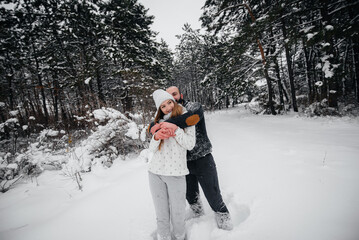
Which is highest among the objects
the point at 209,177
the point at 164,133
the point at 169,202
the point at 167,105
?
the point at 167,105

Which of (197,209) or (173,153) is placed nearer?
(173,153)

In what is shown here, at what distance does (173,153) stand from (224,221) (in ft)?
3.45

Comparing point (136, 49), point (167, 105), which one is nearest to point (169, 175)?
point (167, 105)

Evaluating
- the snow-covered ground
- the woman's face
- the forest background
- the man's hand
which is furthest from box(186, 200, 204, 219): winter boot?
the forest background

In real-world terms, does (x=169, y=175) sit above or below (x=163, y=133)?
below

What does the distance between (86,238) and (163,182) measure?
4.54ft

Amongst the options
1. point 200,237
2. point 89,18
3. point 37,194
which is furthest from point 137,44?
point 200,237

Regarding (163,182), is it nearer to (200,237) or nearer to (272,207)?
(200,237)

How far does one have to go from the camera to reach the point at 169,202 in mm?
1660

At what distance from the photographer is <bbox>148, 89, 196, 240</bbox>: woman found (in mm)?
1576

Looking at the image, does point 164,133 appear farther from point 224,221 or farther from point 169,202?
point 224,221

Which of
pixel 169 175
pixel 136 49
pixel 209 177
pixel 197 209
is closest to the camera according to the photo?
pixel 169 175

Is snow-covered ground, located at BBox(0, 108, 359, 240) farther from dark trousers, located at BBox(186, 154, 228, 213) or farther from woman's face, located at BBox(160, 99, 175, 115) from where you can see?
woman's face, located at BBox(160, 99, 175, 115)

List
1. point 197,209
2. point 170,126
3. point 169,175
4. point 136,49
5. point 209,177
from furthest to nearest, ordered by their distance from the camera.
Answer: point 136,49, point 197,209, point 209,177, point 169,175, point 170,126
